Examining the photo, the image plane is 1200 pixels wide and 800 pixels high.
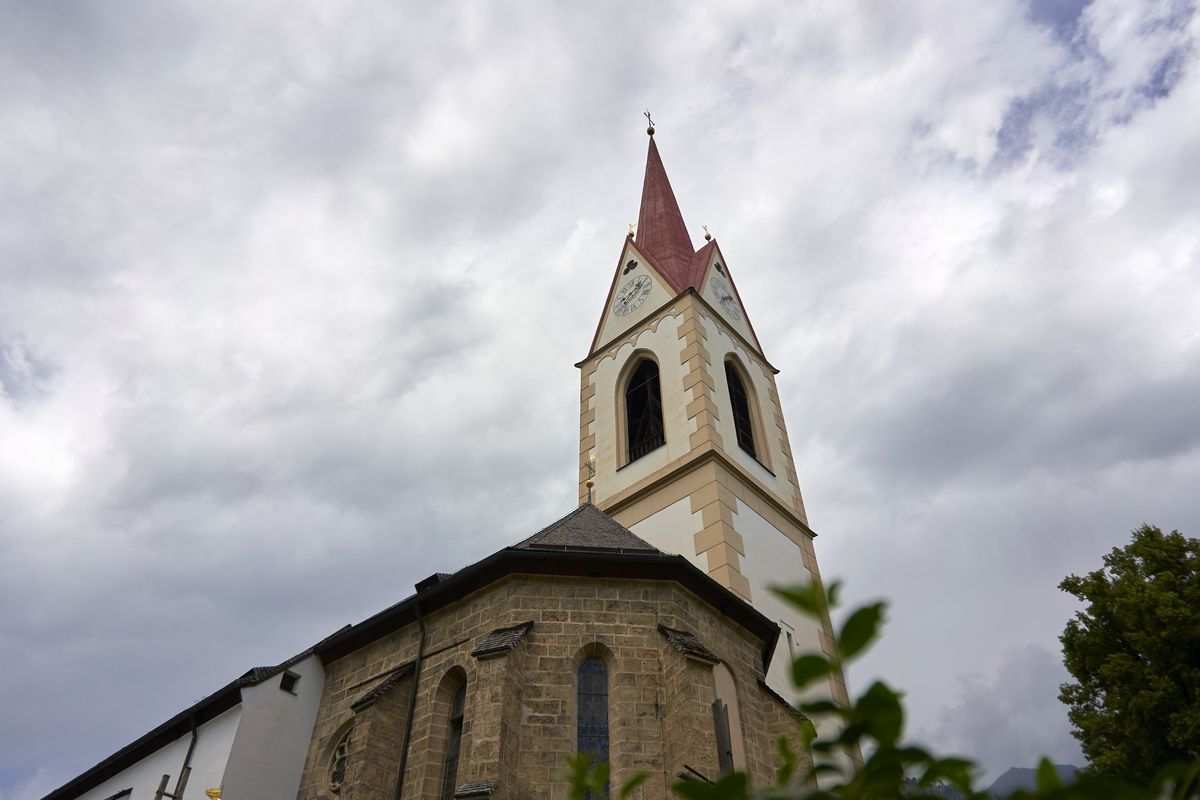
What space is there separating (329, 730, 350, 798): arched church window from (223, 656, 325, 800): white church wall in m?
0.55

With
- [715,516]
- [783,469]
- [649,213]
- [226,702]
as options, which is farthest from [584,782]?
[649,213]

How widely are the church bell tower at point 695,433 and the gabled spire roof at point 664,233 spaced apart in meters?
0.09

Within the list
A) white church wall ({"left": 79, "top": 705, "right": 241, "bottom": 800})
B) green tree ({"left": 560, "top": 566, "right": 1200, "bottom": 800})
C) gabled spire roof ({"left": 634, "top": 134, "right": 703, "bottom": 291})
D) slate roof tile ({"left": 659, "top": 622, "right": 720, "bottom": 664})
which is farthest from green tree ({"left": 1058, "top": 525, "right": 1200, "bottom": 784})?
green tree ({"left": 560, "top": 566, "right": 1200, "bottom": 800})

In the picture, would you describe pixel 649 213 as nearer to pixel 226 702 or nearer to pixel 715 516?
pixel 715 516

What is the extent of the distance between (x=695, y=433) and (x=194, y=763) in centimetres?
1101

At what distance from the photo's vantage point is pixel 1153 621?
14938 mm

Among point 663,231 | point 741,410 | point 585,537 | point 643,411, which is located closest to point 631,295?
point 663,231

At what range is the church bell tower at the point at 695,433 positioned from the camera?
55.4 feet

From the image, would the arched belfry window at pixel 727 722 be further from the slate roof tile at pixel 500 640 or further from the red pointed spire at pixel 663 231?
the red pointed spire at pixel 663 231

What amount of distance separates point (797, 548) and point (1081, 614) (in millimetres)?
5598

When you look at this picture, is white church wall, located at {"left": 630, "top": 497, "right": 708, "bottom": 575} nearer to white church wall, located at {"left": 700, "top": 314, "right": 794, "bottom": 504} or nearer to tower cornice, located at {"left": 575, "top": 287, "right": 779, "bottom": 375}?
white church wall, located at {"left": 700, "top": 314, "right": 794, "bottom": 504}

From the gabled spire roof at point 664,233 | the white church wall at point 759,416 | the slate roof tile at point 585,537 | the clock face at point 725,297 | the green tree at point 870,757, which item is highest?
the gabled spire roof at point 664,233

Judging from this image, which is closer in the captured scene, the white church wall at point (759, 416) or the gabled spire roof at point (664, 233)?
the white church wall at point (759, 416)

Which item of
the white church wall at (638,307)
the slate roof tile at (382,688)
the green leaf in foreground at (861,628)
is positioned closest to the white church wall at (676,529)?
the slate roof tile at (382,688)
